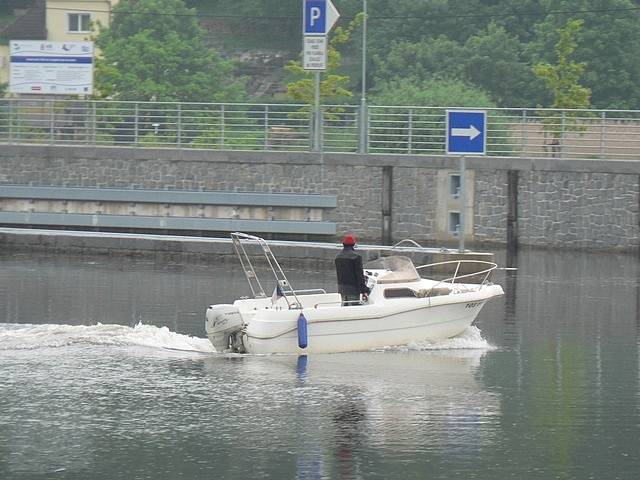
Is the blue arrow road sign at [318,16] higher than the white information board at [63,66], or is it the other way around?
the blue arrow road sign at [318,16]

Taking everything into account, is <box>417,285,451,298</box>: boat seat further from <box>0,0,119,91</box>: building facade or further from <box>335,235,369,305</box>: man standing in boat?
<box>0,0,119,91</box>: building facade

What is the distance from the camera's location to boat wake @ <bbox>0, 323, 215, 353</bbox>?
A: 56.1 ft

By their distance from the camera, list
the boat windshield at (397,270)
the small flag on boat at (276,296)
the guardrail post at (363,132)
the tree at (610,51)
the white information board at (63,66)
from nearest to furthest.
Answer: the small flag on boat at (276,296), the boat windshield at (397,270), the guardrail post at (363,132), the white information board at (63,66), the tree at (610,51)

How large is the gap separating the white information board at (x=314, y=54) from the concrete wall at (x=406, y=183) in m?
2.00

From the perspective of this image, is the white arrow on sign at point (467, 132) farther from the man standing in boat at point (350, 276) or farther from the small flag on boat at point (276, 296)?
the small flag on boat at point (276, 296)

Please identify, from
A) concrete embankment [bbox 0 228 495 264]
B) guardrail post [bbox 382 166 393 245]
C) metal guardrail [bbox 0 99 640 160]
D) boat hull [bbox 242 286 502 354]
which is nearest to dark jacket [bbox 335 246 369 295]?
boat hull [bbox 242 286 502 354]

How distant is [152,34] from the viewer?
70125 mm

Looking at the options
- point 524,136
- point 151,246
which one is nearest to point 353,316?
point 151,246

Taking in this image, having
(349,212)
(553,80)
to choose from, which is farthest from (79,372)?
(553,80)

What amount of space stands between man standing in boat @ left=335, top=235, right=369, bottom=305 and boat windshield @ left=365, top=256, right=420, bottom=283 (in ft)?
1.01

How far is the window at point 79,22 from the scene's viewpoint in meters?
76.1

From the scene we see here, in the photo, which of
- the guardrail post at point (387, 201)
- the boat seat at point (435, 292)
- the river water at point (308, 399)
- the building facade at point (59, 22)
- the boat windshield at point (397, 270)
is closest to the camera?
the river water at point (308, 399)

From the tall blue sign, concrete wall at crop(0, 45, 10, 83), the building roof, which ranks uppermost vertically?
the building roof

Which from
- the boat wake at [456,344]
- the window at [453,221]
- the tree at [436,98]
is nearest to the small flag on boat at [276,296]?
the boat wake at [456,344]
